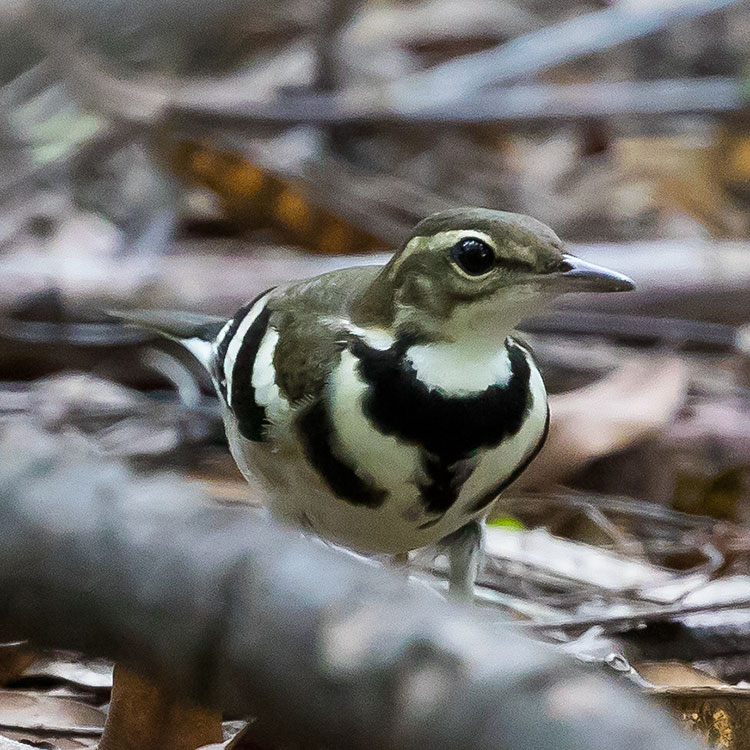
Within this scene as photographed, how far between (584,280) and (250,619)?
181 centimetres

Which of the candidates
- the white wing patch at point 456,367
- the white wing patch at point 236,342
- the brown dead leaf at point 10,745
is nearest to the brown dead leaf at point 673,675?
the white wing patch at point 456,367

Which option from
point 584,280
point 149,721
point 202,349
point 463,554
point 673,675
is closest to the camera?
point 149,721

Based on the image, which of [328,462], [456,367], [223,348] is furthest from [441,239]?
[223,348]

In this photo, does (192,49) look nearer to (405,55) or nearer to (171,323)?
(405,55)

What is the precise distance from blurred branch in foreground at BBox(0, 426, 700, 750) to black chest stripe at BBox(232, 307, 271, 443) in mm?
1953

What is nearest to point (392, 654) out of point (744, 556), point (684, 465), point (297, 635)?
point (297, 635)

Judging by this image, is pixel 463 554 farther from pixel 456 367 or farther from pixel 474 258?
pixel 474 258

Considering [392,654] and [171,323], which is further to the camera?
A: [171,323]

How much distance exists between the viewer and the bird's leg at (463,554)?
9.99 feet

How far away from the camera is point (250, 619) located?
75cm

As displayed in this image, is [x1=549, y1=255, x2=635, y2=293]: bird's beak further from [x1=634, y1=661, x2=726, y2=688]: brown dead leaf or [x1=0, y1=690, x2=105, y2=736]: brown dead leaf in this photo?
[x1=0, y1=690, x2=105, y2=736]: brown dead leaf

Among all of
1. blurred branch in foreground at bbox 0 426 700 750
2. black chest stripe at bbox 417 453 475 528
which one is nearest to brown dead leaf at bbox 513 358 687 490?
black chest stripe at bbox 417 453 475 528

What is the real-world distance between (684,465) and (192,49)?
526 cm

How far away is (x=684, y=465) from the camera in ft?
14.1
